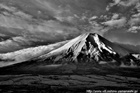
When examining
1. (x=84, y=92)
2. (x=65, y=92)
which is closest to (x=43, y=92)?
(x=65, y=92)

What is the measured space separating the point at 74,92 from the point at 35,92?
20907 millimetres

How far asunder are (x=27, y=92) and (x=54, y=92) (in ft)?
47.2

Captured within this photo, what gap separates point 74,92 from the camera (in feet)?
245

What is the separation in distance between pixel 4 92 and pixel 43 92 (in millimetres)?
20840

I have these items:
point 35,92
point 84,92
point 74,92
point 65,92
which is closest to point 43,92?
point 35,92

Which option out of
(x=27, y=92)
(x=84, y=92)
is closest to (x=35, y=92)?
(x=27, y=92)

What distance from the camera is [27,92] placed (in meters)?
76.4

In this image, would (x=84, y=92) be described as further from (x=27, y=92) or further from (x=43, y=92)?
(x=27, y=92)

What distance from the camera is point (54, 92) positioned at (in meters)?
76.7

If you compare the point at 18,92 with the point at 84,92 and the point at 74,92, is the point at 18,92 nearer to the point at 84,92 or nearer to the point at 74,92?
the point at 74,92

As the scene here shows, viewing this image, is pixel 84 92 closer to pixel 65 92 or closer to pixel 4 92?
pixel 65 92

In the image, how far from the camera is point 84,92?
243 feet

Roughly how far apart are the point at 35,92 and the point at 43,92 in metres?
4.28

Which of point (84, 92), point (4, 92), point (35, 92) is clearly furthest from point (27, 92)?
point (84, 92)
